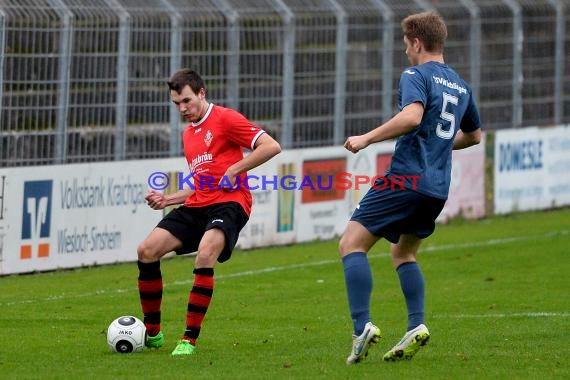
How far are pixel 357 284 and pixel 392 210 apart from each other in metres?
0.46

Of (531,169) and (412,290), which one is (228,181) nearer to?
(412,290)

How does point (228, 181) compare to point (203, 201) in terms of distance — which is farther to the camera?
point (203, 201)

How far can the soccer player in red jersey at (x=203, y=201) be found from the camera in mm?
8703

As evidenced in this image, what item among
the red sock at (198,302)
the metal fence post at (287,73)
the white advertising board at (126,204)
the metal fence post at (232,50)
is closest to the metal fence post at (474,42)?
the white advertising board at (126,204)

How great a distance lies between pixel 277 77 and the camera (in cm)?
1694

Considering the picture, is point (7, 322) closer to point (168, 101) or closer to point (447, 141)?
point (447, 141)

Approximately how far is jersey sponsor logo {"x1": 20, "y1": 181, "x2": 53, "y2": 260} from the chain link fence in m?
0.30

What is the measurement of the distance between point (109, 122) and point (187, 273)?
1984 mm

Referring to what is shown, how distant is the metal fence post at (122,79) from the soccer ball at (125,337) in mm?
6366

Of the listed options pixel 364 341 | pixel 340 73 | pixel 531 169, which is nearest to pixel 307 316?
pixel 364 341

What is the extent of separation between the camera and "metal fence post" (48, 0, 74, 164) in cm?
1412

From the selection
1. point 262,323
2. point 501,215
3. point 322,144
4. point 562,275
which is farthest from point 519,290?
point 501,215

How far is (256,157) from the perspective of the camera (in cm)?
870

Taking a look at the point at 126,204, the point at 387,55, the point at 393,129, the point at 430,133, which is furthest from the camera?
the point at 387,55
